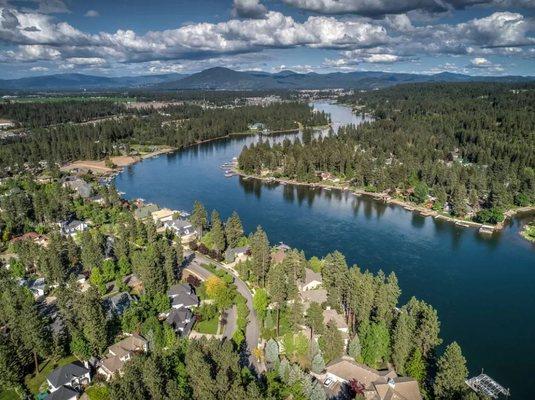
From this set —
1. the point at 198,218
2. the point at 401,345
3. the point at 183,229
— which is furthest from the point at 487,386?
the point at 183,229

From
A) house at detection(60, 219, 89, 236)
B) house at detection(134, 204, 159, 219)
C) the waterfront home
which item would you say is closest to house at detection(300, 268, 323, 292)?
the waterfront home

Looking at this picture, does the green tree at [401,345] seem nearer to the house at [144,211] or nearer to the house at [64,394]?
the house at [64,394]

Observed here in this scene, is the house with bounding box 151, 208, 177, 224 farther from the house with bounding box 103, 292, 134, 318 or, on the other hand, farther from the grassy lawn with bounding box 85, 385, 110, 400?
the grassy lawn with bounding box 85, 385, 110, 400

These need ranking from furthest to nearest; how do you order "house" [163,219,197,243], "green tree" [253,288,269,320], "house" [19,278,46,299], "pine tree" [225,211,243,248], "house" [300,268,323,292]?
1. "house" [163,219,197,243]
2. "pine tree" [225,211,243,248]
3. "house" [300,268,323,292]
4. "house" [19,278,46,299]
5. "green tree" [253,288,269,320]

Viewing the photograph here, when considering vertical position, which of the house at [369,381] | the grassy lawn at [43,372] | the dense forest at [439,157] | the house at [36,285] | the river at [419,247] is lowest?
the river at [419,247]

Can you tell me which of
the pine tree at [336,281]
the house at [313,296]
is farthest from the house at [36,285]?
the pine tree at [336,281]

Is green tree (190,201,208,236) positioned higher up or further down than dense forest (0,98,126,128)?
further down

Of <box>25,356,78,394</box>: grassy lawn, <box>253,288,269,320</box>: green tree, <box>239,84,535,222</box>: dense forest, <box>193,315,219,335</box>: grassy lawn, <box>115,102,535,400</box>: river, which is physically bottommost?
<box>115,102,535,400</box>: river
